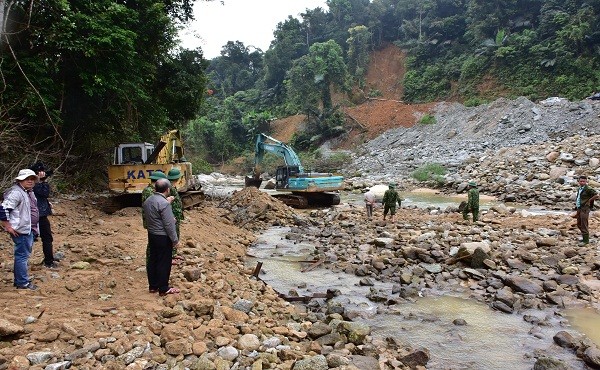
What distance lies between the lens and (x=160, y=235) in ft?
15.8

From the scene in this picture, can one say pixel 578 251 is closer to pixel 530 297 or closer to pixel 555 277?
pixel 555 277

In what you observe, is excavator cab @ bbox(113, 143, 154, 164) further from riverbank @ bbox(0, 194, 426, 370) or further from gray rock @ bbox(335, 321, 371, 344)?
gray rock @ bbox(335, 321, 371, 344)

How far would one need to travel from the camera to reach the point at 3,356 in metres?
3.29

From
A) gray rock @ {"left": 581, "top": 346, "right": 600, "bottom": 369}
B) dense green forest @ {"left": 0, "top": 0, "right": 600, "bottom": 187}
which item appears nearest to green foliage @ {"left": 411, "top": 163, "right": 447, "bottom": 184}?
dense green forest @ {"left": 0, "top": 0, "right": 600, "bottom": 187}

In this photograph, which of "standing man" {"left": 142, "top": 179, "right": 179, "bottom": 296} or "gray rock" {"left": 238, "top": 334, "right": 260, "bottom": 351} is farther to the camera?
"standing man" {"left": 142, "top": 179, "right": 179, "bottom": 296}

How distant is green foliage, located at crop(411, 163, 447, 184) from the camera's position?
2538 cm

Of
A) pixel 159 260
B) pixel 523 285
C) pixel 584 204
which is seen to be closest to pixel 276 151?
pixel 584 204

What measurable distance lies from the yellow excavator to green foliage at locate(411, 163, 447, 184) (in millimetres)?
16379

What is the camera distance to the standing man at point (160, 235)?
188 inches

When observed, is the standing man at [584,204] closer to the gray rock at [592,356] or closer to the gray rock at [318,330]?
the gray rock at [592,356]

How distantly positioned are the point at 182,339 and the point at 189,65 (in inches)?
568

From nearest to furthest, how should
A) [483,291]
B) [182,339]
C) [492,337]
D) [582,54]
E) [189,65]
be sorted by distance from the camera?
[182,339]
[492,337]
[483,291]
[189,65]
[582,54]

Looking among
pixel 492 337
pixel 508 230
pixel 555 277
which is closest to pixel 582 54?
pixel 508 230

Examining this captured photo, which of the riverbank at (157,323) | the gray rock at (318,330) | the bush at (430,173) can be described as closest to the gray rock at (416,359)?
the riverbank at (157,323)
